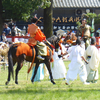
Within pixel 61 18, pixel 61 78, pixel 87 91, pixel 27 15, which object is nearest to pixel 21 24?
pixel 61 18

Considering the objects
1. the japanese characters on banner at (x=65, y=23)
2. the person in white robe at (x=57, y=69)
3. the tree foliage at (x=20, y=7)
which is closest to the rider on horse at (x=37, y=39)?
the person in white robe at (x=57, y=69)

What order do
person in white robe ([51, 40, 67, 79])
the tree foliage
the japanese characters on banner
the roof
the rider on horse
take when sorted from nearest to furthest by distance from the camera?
the rider on horse
person in white robe ([51, 40, 67, 79])
the tree foliage
the roof
the japanese characters on banner

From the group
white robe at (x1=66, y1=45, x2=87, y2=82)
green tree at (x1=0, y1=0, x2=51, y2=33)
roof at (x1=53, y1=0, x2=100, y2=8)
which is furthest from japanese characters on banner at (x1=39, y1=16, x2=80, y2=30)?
white robe at (x1=66, y1=45, x2=87, y2=82)

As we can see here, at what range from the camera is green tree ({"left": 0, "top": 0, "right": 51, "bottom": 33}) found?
17.9 m

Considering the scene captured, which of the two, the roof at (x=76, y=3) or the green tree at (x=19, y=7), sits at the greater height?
the roof at (x=76, y=3)

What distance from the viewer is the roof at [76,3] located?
39634mm

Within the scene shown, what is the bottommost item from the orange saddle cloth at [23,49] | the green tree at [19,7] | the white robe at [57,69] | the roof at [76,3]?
the white robe at [57,69]

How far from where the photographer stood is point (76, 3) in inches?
1587

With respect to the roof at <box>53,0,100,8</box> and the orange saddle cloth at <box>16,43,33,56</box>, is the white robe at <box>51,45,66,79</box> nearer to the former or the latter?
the orange saddle cloth at <box>16,43,33,56</box>

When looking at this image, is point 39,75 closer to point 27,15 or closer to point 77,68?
point 77,68

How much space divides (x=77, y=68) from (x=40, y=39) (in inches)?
60.1

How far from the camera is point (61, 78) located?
11.9 metres

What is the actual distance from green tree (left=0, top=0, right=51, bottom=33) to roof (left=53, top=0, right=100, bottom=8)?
2071cm

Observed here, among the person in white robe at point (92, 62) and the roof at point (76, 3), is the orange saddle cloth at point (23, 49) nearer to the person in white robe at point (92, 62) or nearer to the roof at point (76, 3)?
the person in white robe at point (92, 62)
